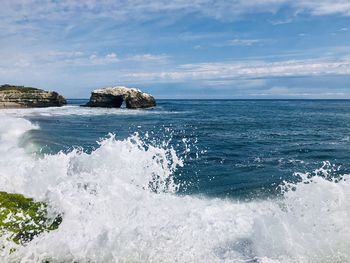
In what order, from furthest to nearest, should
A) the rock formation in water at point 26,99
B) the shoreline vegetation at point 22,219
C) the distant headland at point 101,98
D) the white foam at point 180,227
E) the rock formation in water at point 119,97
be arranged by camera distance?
the rock formation in water at point 26,99 → the distant headland at point 101,98 → the rock formation in water at point 119,97 → the shoreline vegetation at point 22,219 → the white foam at point 180,227

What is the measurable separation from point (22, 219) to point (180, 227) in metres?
4.52

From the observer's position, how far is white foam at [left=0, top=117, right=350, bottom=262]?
10453 mm

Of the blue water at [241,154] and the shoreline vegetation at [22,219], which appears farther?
the blue water at [241,154]

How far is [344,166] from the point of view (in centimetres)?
2303

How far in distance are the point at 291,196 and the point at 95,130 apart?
32571 millimetres

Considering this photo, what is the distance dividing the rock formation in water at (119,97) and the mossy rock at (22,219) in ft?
251

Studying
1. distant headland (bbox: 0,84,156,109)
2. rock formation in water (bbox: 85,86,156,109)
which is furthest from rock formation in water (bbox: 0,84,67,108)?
rock formation in water (bbox: 85,86,156,109)

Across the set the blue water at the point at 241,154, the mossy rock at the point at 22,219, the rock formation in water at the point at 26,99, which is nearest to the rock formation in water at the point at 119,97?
the rock formation in water at the point at 26,99

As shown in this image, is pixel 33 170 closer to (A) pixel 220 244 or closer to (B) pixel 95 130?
(A) pixel 220 244

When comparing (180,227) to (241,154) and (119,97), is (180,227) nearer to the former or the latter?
(241,154)

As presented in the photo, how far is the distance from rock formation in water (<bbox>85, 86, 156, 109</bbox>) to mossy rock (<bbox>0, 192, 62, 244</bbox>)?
251ft

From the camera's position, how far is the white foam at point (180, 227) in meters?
10.5

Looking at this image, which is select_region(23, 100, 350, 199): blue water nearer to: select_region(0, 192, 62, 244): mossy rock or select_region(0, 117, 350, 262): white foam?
select_region(0, 117, 350, 262): white foam

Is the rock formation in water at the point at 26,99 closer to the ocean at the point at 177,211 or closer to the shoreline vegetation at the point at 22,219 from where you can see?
the ocean at the point at 177,211
